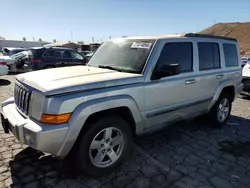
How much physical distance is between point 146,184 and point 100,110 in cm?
115

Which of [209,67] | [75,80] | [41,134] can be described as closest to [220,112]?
[209,67]

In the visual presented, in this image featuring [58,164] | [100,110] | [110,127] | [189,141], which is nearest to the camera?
[100,110]

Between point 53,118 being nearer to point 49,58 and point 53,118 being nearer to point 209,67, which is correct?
point 209,67

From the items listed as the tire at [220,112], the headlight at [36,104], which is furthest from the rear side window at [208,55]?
the headlight at [36,104]

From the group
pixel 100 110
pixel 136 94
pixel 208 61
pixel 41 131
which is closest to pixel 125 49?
pixel 136 94

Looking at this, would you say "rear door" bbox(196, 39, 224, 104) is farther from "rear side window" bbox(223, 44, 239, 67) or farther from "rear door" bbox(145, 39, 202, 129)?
"rear side window" bbox(223, 44, 239, 67)

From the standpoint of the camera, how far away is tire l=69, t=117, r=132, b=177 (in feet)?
10.2

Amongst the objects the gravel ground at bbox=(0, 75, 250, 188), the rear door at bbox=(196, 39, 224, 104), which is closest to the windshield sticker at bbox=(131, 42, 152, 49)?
the rear door at bbox=(196, 39, 224, 104)

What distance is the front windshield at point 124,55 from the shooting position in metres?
3.82

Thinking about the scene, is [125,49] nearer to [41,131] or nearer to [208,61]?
[208,61]

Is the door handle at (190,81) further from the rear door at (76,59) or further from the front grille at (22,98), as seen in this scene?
the rear door at (76,59)

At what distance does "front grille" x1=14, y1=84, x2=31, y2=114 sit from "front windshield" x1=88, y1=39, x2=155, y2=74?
141 cm

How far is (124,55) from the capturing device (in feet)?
13.5

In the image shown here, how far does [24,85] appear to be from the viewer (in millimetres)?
3338
